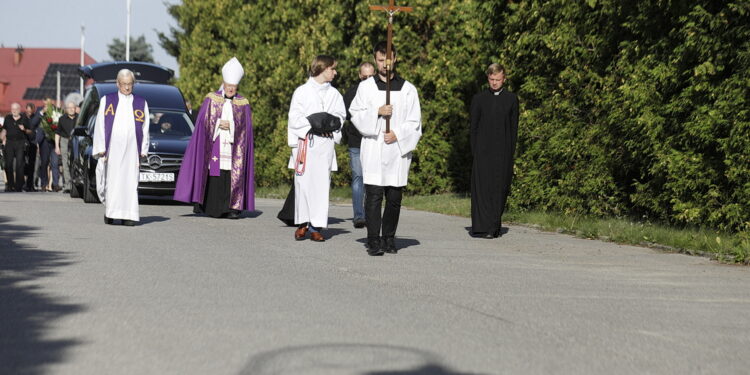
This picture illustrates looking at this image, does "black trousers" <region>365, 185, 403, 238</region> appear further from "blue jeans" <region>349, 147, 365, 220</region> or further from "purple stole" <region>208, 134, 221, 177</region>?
"purple stole" <region>208, 134, 221, 177</region>

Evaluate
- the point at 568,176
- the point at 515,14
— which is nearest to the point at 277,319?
the point at 568,176

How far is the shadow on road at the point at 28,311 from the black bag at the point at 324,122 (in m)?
3.06

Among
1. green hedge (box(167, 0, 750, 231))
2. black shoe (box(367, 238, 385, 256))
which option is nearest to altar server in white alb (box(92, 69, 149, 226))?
black shoe (box(367, 238, 385, 256))

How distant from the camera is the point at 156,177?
19172 millimetres

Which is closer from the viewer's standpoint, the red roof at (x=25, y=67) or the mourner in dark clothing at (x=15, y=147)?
the mourner in dark clothing at (x=15, y=147)

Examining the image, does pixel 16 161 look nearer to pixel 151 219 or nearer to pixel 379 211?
pixel 151 219

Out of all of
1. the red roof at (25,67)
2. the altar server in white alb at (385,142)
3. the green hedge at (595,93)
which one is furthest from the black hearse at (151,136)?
the red roof at (25,67)

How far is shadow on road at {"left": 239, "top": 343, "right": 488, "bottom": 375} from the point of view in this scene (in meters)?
5.49

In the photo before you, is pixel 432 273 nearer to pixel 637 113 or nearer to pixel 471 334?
pixel 471 334

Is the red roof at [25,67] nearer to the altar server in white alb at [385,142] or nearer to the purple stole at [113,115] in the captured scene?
the purple stole at [113,115]

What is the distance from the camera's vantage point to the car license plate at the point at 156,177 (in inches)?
751

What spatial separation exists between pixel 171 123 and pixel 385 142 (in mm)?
10306

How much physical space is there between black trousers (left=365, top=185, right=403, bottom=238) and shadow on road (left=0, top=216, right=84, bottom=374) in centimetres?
283

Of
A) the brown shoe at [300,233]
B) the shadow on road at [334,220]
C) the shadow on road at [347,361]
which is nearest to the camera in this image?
the shadow on road at [347,361]
